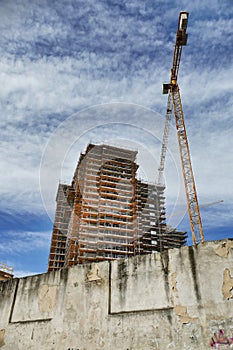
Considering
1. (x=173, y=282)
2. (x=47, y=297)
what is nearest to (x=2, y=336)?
(x=47, y=297)

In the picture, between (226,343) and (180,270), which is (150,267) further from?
(226,343)

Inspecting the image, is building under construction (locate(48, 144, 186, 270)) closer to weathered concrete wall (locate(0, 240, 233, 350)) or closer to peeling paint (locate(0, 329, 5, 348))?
peeling paint (locate(0, 329, 5, 348))

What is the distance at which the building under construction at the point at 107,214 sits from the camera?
162ft

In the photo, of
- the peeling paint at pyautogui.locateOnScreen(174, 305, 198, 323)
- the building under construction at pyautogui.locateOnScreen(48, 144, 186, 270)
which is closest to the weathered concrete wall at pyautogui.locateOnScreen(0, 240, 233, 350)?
the peeling paint at pyautogui.locateOnScreen(174, 305, 198, 323)

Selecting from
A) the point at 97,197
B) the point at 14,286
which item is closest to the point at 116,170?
the point at 97,197

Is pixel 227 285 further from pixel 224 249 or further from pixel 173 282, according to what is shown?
pixel 173 282

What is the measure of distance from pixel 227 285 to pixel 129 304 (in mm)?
1787

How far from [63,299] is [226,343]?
126 inches

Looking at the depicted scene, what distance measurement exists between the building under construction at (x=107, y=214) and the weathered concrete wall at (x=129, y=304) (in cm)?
4178

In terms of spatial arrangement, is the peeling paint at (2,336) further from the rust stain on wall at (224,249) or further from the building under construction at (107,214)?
the building under construction at (107,214)

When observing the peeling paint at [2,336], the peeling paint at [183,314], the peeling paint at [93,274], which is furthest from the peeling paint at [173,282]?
the peeling paint at [2,336]

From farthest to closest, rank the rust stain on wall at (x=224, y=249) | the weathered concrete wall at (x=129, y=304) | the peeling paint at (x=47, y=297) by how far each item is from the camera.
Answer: the peeling paint at (x=47, y=297)
the rust stain on wall at (x=224, y=249)
the weathered concrete wall at (x=129, y=304)

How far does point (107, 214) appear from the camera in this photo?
172ft

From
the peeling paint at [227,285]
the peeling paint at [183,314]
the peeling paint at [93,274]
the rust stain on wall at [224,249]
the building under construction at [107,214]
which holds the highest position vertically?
the building under construction at [107,214]
